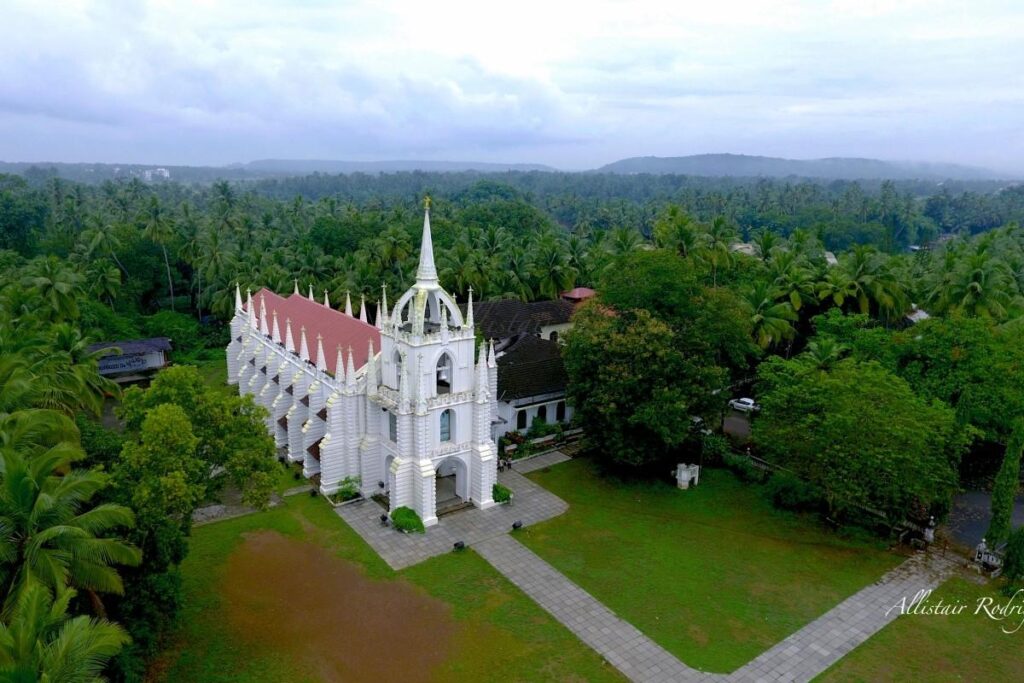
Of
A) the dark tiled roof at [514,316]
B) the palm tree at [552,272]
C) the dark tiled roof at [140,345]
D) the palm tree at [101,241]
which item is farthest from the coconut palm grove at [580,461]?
the palm tree at [101,241]

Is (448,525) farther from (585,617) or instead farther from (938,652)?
(938,652)

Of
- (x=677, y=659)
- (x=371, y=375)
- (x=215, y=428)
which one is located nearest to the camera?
(x=677, y=659)

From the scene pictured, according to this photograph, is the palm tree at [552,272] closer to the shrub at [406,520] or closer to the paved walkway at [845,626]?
the shrub at [406,520]

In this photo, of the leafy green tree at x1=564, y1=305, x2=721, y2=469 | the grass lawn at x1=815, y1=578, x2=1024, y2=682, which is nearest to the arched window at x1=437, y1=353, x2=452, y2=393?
the leafy green tree at x1=564, y1=305, x2=721, y2=469

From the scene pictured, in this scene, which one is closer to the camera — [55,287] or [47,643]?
[47,643]

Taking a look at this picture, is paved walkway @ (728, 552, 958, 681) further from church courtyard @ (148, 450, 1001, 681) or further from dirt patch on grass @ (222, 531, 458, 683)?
dirt patch on grass @ (222, 531, 458, 683)

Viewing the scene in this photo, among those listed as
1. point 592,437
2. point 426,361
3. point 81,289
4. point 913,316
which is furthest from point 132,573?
point 913,316

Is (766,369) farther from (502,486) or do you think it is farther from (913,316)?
(913,316)

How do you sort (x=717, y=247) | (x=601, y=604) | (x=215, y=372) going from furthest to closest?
(x=215, y=372)
(x=717, y=247)
(x=601, y=604)

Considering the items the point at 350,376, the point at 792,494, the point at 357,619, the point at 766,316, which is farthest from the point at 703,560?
the point at 766,316
